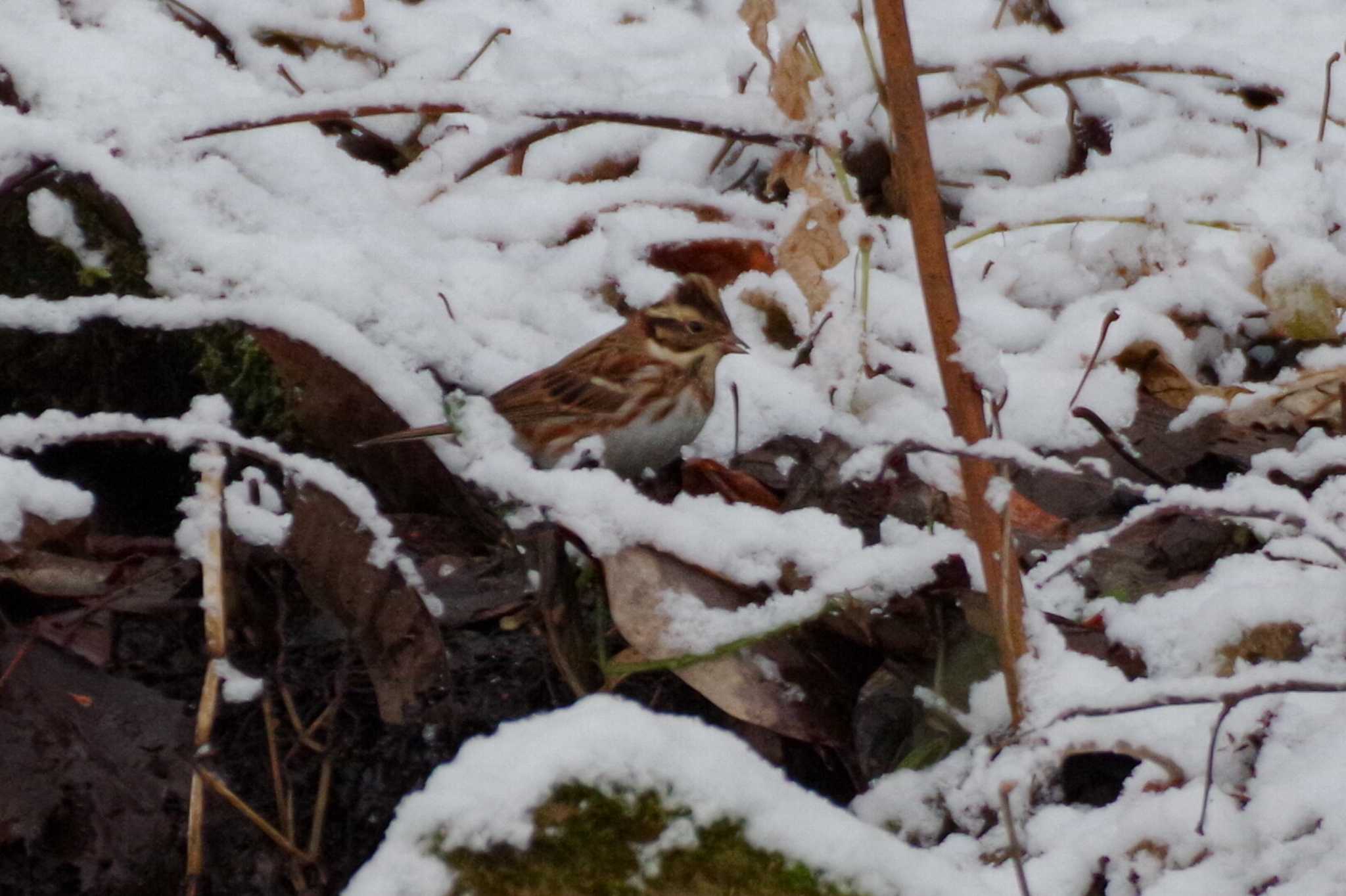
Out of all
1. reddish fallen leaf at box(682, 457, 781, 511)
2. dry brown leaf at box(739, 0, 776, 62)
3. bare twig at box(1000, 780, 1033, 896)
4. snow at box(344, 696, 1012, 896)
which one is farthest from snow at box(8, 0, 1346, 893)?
dry brown leaf at box(739, 0, 776, 62)

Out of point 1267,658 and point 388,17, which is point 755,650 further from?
point 388,17

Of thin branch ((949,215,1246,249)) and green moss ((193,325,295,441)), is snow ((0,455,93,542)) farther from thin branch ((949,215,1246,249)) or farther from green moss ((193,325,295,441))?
thin branch ((949,215,1246,249))

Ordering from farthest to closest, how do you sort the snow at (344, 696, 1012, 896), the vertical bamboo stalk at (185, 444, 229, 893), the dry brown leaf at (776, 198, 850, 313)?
the dry brown leaf at (776, 198, 850, 313) < the vertical bamboo stalk at (185, 444, 229, 893) < the snow at (344, 696, 1012, 896)

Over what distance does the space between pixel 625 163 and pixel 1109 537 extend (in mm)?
2738

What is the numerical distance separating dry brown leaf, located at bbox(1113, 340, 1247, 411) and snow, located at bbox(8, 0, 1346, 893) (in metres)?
0.04

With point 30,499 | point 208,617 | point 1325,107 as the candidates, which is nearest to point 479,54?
point 1325,107

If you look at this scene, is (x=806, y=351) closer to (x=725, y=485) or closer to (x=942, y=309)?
(x=725, y=485)

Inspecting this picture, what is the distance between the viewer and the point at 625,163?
4449 millimetres

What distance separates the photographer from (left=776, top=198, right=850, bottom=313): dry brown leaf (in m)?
2.75

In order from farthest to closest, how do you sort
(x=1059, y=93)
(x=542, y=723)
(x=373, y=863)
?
(x=1059, y=93)
(x=542, y=723)
(x=373, y=863)

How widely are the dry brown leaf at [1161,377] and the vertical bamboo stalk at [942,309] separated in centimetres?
165

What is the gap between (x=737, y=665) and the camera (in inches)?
94.0

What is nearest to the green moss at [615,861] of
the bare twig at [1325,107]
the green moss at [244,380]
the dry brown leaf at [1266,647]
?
the dry brown leaf at [1266,647]

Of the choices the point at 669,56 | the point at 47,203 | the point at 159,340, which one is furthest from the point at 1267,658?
the point at 669,56
